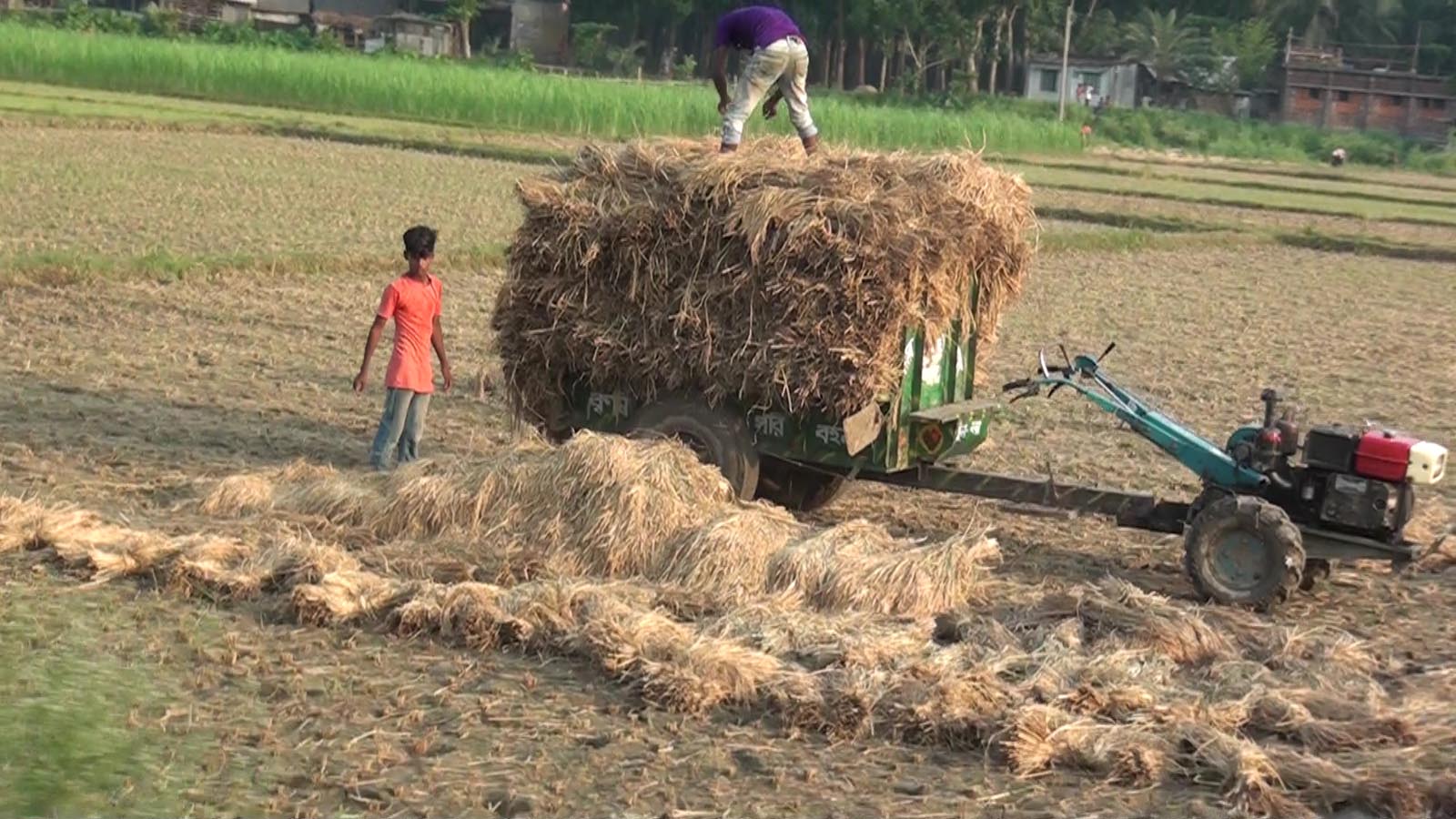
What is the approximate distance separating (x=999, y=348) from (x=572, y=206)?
7.19 m

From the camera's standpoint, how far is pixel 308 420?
37.9ft

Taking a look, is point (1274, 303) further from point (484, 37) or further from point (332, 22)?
point (484, 37)

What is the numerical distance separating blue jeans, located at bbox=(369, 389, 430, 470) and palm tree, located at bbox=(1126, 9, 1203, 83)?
65619 millimetres

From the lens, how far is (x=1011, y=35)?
7194 centimetres

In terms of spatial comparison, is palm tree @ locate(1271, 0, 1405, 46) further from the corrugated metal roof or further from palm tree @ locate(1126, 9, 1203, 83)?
the corrugated metal roof

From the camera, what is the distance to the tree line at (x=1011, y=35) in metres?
70.4

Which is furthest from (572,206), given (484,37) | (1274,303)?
(484,37)

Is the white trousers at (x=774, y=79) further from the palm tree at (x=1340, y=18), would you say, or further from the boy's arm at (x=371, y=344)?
the palm tree at (x=1340, y=18)

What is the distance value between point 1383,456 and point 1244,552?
0.71 metres

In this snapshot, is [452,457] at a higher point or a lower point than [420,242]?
lower

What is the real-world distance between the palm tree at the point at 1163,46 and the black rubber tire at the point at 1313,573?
6629 cm

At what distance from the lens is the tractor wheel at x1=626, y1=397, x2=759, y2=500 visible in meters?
9.27

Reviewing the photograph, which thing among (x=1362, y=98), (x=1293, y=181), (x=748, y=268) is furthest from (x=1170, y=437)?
(x=1362, y=98)

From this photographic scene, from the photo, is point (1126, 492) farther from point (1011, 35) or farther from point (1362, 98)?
point (1011, 35)
